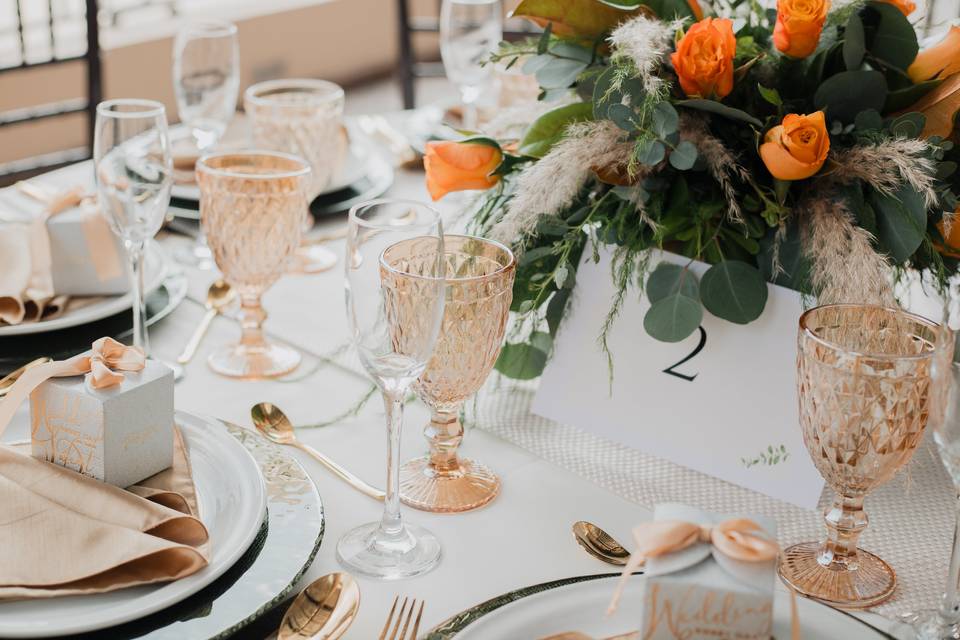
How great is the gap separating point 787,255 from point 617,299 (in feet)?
0.53

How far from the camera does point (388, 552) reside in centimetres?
88

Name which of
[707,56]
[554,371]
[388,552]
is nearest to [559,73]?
[707,56]

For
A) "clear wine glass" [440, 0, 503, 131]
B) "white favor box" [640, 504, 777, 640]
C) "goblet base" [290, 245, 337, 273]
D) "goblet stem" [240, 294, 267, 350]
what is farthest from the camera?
"clear wine glass" [440, 0, 503, 131]

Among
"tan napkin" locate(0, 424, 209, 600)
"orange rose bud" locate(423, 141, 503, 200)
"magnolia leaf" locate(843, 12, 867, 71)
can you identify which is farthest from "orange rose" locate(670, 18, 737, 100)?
"tan napkin" locate(0, 424, 209, 600)

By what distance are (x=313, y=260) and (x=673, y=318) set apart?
58 cm

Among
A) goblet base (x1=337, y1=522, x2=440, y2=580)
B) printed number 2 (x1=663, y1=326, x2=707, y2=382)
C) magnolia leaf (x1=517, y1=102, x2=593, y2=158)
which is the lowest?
goblet base (x1=337, y1=522, x2=440, y2=580)

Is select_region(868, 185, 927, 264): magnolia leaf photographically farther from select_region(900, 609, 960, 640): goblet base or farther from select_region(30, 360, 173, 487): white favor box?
select_region(30, 360, 173, 487): white favor box

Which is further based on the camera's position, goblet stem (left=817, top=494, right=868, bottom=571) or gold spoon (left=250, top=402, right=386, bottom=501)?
gold spoon (left=250, top=402, right=386, bottom=501)

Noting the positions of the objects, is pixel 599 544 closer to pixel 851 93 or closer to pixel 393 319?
pixel 393 319

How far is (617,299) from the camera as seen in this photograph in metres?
1.07

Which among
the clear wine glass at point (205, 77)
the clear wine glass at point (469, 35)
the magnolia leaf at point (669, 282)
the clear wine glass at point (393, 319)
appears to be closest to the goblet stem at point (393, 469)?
the clear wine glass at point (393, 319)

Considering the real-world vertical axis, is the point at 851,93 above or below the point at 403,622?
above

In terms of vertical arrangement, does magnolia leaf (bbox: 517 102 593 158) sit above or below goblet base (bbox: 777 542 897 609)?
above

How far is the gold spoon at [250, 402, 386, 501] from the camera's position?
0.98 meters
